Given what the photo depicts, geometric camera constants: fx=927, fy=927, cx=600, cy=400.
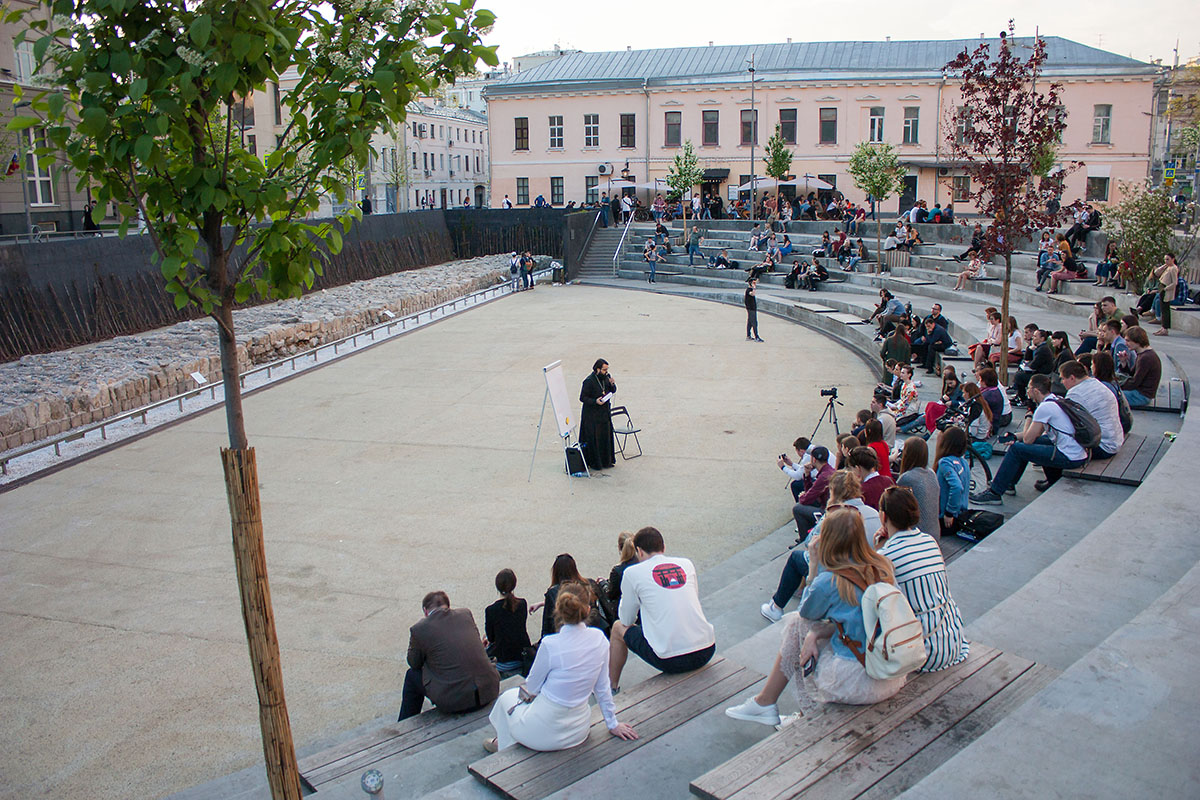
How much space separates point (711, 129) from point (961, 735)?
45323 mm

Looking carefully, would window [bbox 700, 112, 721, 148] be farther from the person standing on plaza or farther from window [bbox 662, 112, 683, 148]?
the person standing on plaza

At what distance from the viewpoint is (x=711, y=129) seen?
46875 mm

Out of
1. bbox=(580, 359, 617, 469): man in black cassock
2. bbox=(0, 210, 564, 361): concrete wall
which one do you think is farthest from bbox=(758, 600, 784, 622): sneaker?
bbox=(0, 210, 564, 361): concrete wall

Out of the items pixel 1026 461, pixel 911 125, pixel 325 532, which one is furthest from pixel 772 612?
pixel 911 125

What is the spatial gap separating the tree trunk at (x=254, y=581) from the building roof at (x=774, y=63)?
45.2 metres

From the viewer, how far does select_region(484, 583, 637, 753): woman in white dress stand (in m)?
4.73

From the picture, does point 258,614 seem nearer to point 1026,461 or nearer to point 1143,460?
point 1026,461

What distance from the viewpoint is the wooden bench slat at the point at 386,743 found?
5.25 meters

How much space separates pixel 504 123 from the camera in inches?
1946

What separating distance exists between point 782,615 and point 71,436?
10.8 m

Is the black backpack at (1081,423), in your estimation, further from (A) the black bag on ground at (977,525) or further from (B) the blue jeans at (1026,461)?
(A) the black bag on ground at (977,525)

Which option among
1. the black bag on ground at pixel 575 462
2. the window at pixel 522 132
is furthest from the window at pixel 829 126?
the black bag on ground at pixel 575 462

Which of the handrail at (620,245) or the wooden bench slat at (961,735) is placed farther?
the handrail at (620,245)

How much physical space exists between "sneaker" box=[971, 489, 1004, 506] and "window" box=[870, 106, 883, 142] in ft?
130
